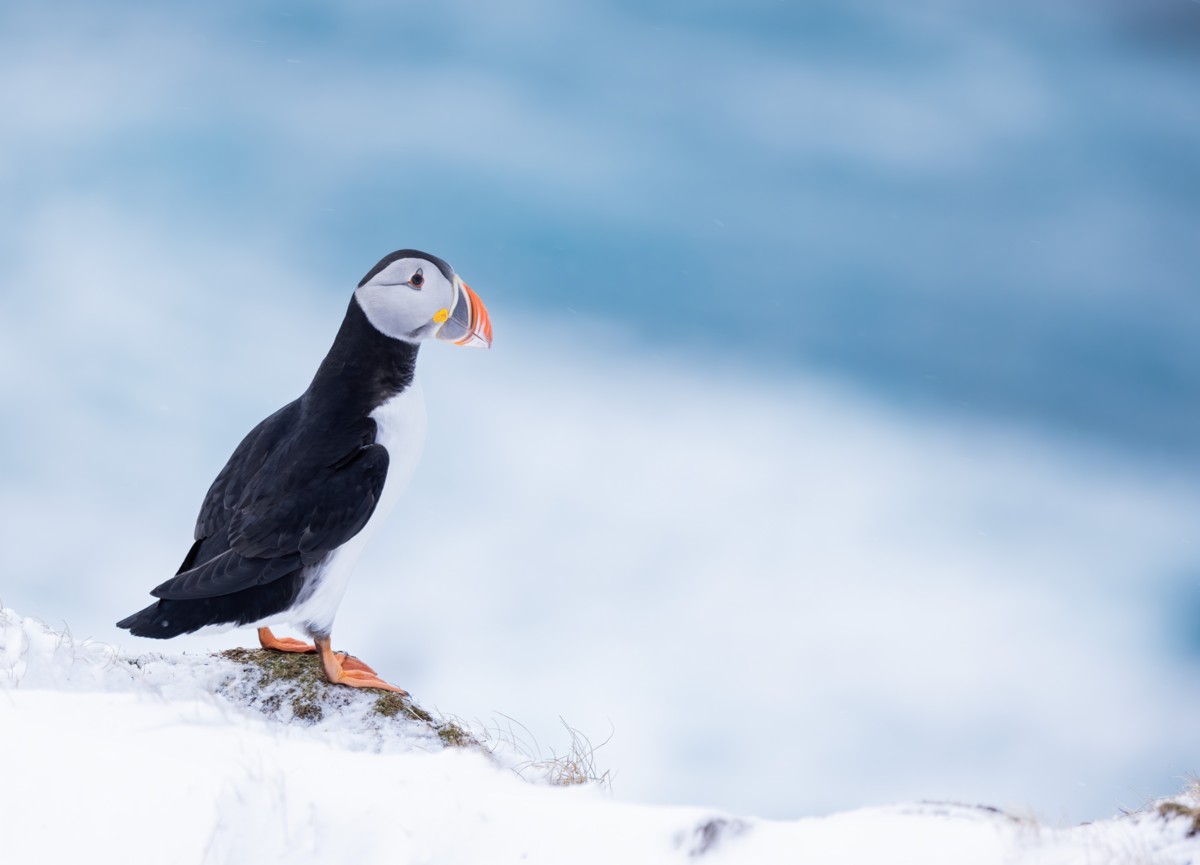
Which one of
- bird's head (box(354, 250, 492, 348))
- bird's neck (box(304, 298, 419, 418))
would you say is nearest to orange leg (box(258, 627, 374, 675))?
bird's neck (box(304, 298, 419, 418))

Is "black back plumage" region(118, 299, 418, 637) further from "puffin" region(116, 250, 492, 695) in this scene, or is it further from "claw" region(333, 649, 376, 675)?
"claw" region(333, 649, 376, 675)

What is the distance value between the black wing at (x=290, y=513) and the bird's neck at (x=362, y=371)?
0.43 feet

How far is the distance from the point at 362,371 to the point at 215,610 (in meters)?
1.35

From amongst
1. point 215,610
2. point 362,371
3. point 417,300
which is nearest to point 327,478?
point 362,371

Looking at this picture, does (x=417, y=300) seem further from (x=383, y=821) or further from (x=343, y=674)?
(x=383, y=821)

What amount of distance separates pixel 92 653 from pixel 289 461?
158 cm

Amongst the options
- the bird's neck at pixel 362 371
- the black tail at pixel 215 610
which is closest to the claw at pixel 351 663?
the black tail at pixel 215 610

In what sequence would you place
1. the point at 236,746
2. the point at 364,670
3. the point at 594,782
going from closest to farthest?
the point at 236,746, the point at 594,782, the point at 364,670

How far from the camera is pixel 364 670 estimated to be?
20.5ft

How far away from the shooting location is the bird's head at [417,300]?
571cm

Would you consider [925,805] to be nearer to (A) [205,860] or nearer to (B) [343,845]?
(B) [343,845]

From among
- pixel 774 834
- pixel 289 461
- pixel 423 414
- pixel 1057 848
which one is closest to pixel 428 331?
pixel 423 414

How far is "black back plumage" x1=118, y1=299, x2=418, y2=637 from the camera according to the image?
18.0 ft

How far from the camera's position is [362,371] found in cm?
577
